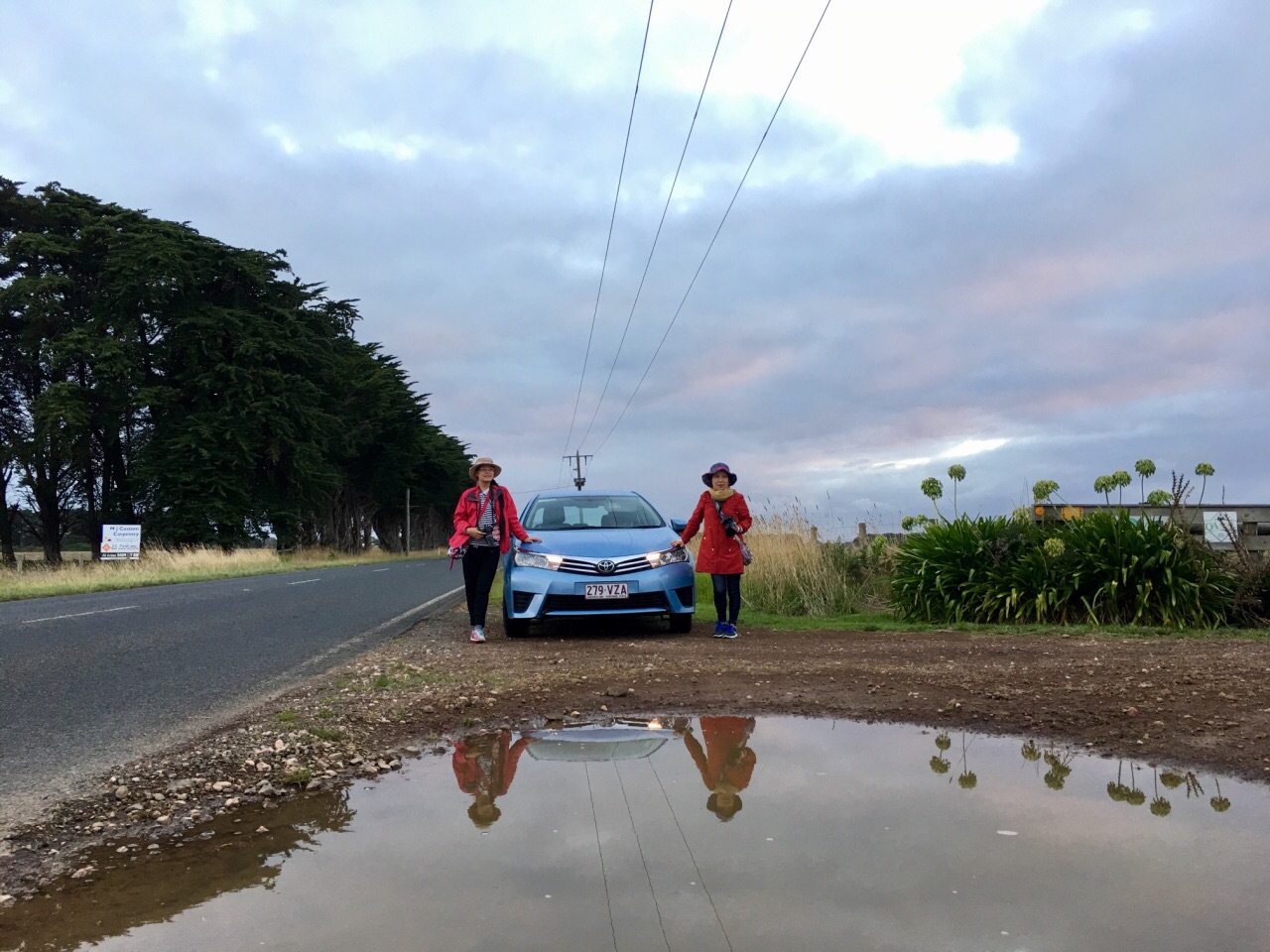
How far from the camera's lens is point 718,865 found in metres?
2.99

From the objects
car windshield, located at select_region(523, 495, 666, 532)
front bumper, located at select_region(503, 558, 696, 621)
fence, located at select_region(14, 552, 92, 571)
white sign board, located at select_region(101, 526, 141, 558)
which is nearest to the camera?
front bumper, located at select_region(503, 558, 696, 621)

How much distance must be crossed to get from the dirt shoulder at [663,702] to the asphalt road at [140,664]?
35 cm

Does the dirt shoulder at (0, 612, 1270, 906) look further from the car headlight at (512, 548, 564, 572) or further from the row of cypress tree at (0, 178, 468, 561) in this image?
the row of cypress tree at (0, 178, 468, 561)

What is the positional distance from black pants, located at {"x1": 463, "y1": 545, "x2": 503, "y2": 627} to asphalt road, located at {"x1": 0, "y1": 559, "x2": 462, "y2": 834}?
3.87ft

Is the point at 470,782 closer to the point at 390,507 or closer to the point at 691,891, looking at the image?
the point at 691,891

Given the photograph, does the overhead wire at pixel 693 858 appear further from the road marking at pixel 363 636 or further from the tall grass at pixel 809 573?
the tall grass at pixel 809 573

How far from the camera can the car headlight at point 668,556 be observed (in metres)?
9.28

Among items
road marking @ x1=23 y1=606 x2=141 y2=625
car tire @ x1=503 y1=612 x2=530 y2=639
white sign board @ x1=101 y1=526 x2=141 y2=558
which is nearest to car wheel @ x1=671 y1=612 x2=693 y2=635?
car tire @ x1=503 y1=612 x2=530 y2=639

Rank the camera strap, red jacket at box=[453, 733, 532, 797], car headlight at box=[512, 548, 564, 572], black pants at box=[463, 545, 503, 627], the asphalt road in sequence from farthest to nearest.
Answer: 1. the camera strap
2. black pants at box=[463, 545, 503, 627]
3. car headlight at box=[512, 548, 564, 572]
4. the asphalt road
5. red jacket at box=[453, 733, 532, 797]

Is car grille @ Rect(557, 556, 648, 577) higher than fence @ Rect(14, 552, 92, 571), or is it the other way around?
car grille @ Rect(557, 556, 648, 577)

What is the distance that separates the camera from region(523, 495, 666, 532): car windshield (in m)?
10.4

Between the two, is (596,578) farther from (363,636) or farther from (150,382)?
(150,382)

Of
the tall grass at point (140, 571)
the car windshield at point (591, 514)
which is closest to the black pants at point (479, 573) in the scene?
the car windshield at point (591, 514)

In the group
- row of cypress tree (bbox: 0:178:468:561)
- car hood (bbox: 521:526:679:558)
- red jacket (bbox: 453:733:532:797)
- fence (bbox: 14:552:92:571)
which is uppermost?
row of cypress tree (bbox: 0:178:468:561)
